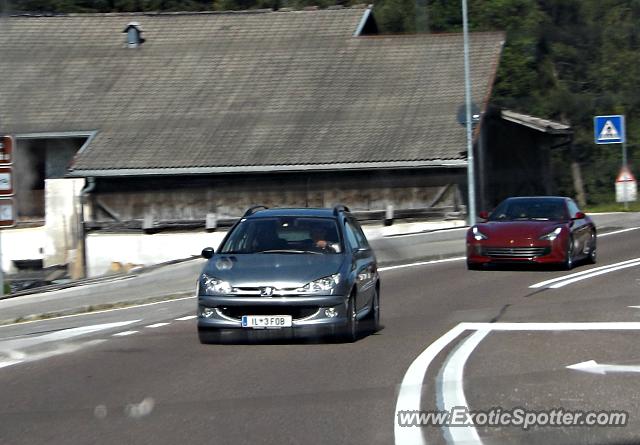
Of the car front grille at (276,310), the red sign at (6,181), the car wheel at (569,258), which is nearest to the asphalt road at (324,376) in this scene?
the car front grille at (276,310)

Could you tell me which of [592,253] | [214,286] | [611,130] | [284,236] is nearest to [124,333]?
[214,286]

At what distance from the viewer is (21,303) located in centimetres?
1600

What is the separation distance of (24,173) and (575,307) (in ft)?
98.5

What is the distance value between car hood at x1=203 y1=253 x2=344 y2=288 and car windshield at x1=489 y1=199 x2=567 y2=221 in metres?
9.69

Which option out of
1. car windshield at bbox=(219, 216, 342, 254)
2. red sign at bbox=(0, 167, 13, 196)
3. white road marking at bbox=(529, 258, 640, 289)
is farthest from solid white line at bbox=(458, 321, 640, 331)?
red sign at bbox=(0, 167, 13, 196)

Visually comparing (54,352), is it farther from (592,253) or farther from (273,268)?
(592,253)

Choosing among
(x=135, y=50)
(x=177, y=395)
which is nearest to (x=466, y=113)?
(x=135, y=50)

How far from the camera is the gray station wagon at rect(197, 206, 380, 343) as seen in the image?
11742 millimetres

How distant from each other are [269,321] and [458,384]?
2.85m

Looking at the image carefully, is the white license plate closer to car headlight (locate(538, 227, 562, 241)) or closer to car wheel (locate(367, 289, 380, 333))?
car wheel (locate(367, 289, 380, 333))

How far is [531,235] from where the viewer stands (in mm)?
20375

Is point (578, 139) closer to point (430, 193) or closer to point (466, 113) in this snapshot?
point (430, 193)

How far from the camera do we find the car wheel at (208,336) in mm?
12242

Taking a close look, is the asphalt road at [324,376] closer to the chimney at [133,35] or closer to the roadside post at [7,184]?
the roadside post at [7,184]
